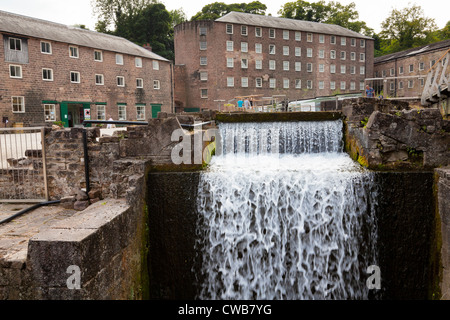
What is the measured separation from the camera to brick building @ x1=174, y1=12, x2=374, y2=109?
43.6m

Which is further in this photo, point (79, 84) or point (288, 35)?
point (288, 35)

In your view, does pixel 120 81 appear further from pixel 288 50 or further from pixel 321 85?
pixel 321 85

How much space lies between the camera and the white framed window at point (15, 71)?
25447 millimetres

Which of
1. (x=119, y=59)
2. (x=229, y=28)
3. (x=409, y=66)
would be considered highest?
(x=229, y=28)

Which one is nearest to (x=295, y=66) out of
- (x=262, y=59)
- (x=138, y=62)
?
(x=262, y=59)

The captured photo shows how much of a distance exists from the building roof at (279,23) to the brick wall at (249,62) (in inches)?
26.1

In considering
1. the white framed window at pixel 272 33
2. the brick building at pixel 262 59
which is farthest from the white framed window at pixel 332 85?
the white framed window at pixel 272 33

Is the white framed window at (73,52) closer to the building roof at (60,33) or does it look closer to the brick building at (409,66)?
the building roof at (60,33)

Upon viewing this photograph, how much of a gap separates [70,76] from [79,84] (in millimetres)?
1021

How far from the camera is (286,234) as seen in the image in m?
6.86

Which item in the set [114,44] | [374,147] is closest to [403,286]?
[374,147]

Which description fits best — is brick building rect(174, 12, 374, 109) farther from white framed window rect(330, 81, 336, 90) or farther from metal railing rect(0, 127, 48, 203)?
metal railing rect(0, 127, 48, 203)

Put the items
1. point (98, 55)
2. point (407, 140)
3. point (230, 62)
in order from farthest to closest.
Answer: point (230, 62) < point (98, 55) < point (407, 140)

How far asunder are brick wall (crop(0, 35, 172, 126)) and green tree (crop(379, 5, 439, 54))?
43.1m
